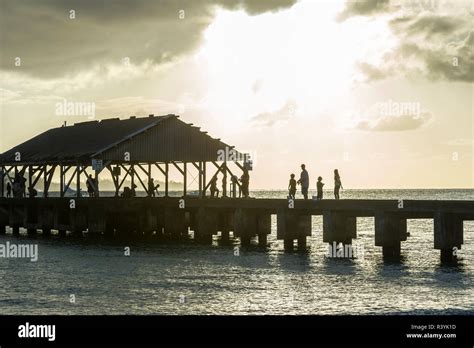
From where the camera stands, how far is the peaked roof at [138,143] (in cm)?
4850

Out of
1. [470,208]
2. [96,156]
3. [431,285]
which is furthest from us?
[96,156]

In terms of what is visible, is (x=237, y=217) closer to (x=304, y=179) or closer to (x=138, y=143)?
(x=304, y=179)

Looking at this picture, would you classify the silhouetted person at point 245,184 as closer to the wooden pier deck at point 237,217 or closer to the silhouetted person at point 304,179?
the wooden pier deck at point 237,217

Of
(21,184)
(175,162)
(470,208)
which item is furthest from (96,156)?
(470,208)

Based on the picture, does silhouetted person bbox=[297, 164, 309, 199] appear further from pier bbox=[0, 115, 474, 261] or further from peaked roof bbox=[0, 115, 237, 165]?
peaked roof bbox=[0, 115, 237, 165]

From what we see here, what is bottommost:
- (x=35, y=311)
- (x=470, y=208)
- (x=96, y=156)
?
(x=35, y=311)

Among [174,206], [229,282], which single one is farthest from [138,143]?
[229,282]

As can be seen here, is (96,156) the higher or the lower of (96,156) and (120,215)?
the higher

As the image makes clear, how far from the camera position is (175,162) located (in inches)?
2088

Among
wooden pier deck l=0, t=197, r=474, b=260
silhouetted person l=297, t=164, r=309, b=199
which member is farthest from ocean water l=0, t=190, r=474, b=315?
silhouetted person l=297, t=164, r=309, b=199

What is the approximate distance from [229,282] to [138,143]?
890 inches

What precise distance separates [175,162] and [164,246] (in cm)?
1213
